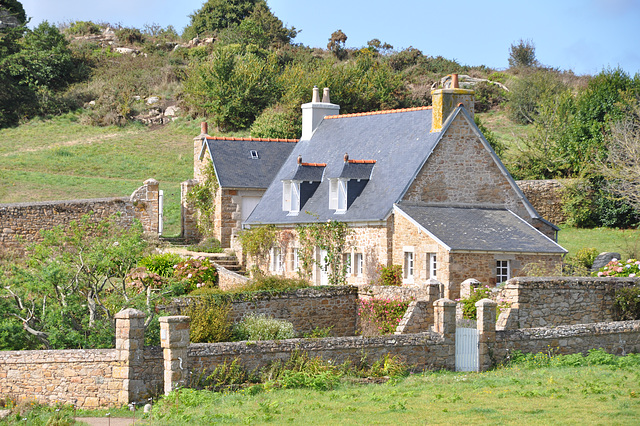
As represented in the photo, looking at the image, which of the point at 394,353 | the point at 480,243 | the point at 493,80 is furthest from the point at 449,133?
the point at 493,80

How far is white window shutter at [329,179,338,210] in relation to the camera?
2858cm

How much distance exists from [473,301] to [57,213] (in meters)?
19.2

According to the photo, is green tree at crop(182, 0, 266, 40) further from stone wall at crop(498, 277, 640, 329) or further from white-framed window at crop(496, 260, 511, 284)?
stone wall at crop(498, 277, 640, 329)

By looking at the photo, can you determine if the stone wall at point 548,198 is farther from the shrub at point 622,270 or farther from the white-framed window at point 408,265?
the shrub at point 622,270

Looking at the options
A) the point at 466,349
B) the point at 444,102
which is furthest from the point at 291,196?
the point at 466,349

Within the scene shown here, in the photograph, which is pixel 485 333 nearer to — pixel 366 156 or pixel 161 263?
pixel 366 156

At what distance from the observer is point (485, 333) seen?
1719 centimetres

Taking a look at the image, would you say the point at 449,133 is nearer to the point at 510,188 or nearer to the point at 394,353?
the point at 510,188

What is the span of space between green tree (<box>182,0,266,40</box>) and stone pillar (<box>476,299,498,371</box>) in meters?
64.1

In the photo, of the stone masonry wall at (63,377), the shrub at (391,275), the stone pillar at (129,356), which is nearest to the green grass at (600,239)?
the shrub at (391,275)

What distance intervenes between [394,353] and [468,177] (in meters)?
11.6

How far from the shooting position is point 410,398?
46.7ft

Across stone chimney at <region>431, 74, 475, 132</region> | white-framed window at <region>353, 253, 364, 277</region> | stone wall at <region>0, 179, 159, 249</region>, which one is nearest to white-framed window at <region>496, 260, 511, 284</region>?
white-framed window at <region>353, 253, 364, 277</region>

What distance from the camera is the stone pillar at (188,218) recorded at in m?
36.1
